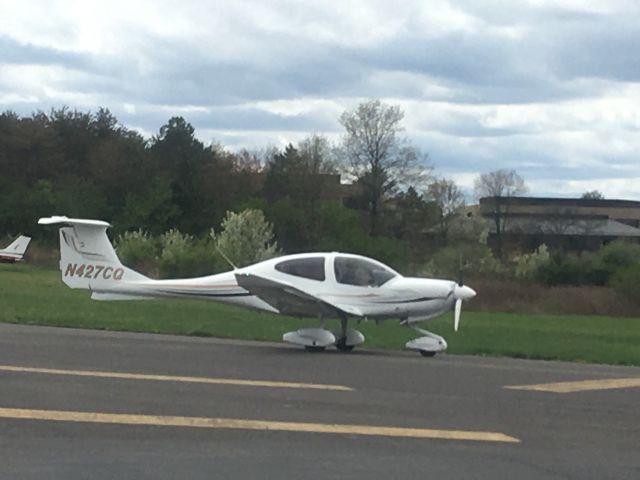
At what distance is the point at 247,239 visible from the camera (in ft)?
204

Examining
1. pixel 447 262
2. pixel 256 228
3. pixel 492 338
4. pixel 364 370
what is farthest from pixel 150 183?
pixel 364 370

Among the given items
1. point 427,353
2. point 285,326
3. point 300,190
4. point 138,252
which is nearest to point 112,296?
point 427,353

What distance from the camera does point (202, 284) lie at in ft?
67.4

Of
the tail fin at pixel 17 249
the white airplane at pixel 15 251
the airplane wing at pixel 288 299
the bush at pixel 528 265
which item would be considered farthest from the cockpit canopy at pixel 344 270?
the tail fin at pixel 17 249

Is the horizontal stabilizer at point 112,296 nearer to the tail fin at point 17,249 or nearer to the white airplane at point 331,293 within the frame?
the white airplane at point 331,293

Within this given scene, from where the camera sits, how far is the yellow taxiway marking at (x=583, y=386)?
14.7 m

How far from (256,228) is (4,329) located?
139ft

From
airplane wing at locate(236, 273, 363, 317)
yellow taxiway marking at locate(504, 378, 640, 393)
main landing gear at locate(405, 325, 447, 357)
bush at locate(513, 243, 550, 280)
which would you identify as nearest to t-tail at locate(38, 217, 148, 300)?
airplane wing at locate(236, 273, 363, 317)

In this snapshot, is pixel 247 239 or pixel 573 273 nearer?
pixel 247 239

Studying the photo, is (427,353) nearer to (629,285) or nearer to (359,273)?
(359,273)

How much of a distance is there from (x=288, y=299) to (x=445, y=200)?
229ft

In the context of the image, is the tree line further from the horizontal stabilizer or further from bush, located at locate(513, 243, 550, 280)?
the horizontal stabilizer

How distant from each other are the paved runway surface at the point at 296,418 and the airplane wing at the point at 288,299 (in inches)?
70.3

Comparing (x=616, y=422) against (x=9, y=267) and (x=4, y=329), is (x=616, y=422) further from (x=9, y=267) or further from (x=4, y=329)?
(x=9, y=267)
